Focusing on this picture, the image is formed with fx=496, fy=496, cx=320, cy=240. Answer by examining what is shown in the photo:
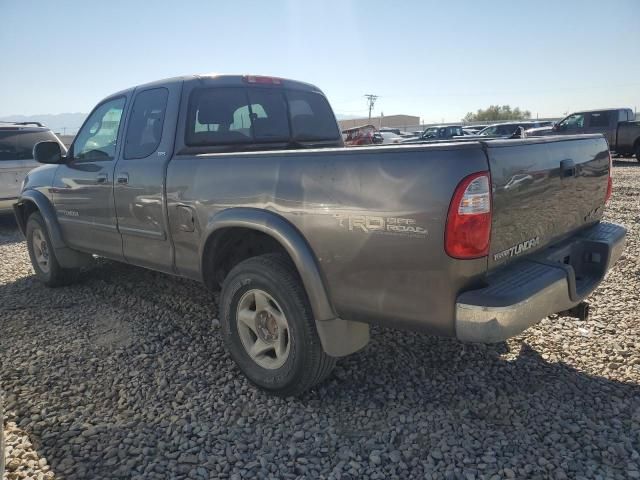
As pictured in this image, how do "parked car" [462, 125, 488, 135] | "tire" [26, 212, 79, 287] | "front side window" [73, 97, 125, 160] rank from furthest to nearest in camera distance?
"parked car" [462, 125, 488, 135]
"tire" [26, 212, 79, 287]
"front side window" [73, 97, 125, 160]

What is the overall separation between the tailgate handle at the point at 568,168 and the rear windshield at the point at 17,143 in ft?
27.3

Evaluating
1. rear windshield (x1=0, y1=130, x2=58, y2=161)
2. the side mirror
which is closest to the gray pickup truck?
the side mirror

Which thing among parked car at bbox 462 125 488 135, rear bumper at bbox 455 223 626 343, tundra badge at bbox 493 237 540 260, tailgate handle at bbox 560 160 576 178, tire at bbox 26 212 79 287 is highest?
parked car at bbox 462 125 488 135

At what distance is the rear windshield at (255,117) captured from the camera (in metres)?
3.71

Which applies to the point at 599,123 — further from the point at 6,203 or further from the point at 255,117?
the point at 6,203

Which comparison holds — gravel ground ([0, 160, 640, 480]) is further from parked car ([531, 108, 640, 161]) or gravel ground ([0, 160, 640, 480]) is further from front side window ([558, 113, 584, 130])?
front side window ([558, 113, 584, 130])

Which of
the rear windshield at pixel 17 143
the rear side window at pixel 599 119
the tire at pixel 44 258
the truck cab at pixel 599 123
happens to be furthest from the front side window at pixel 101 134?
the rear side window at pixel 599 119

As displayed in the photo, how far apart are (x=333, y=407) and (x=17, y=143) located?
8.06m

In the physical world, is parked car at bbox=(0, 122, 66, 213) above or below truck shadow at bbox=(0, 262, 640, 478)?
above

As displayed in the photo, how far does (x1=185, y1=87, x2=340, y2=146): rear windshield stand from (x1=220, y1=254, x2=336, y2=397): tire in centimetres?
123

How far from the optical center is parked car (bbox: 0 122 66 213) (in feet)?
27.1

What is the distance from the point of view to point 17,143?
848 centimetres

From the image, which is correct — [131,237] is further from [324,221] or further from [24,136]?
[24,136]

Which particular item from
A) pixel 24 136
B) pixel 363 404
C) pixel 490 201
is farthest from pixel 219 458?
pixel 24 136
